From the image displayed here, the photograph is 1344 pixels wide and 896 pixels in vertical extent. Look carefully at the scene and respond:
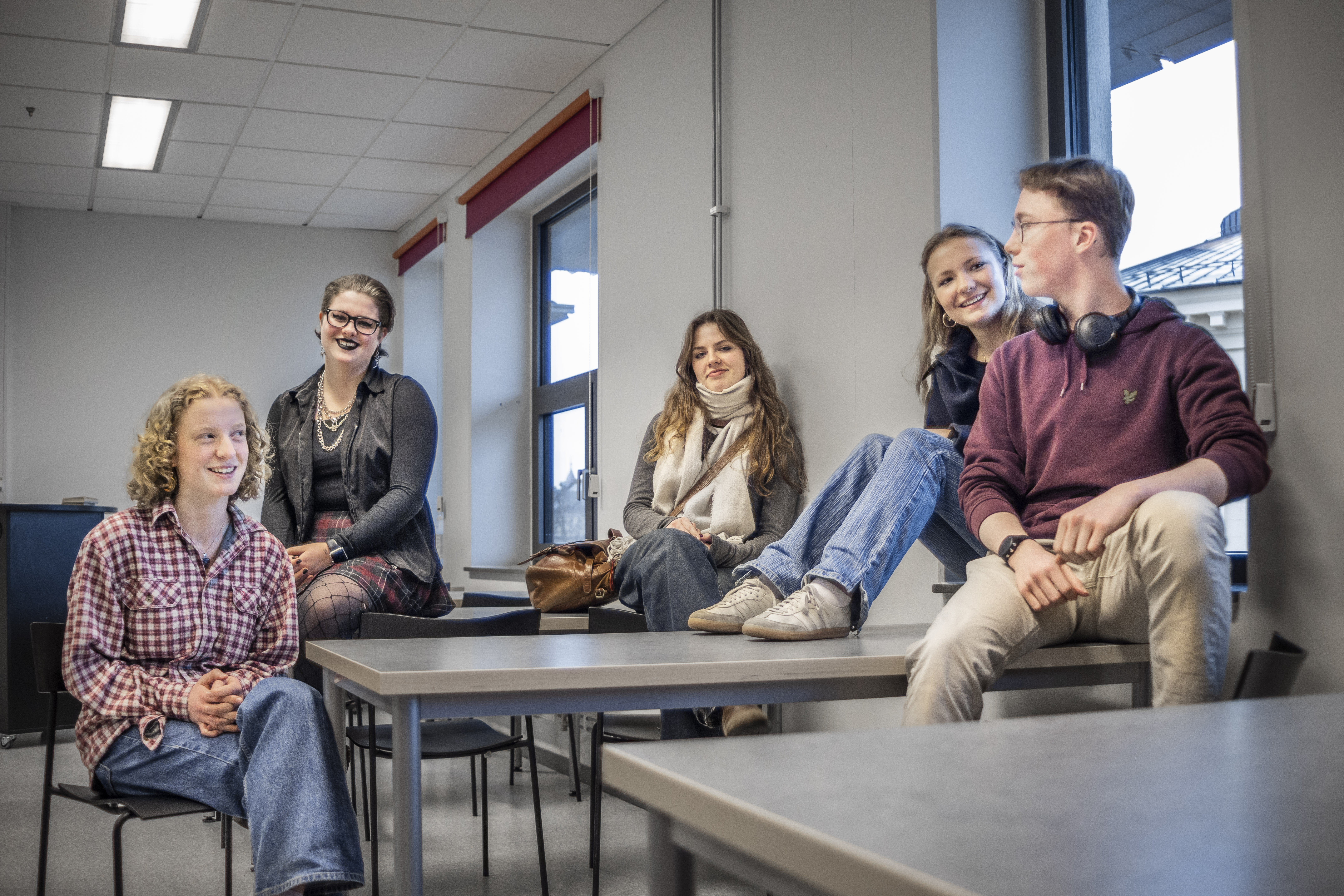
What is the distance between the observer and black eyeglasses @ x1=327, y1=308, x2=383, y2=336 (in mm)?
2814

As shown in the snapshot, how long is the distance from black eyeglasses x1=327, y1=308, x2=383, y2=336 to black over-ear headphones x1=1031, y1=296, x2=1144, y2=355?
1.69 m

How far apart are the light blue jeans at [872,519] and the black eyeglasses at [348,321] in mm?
1230

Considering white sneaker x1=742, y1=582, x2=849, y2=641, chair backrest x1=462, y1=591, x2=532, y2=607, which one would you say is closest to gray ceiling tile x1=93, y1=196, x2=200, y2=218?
chair backrest x1=462, y1=591, x2=532, y2=607

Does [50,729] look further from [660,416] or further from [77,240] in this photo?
[77,240]

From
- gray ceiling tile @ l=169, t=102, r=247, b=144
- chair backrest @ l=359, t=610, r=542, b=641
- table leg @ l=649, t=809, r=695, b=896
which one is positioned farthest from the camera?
gray ceiling tile @ l=169, t=102, r=247, b=144

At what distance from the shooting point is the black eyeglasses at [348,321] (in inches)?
111

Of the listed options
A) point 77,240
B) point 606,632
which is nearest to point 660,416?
point 606,632

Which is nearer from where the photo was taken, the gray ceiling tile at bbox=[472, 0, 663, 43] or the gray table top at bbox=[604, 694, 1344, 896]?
the gray table top at bbox=[604, 694, 1344, 896]

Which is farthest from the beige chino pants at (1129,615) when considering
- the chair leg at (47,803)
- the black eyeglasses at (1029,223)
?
the chair leg at (47,803)

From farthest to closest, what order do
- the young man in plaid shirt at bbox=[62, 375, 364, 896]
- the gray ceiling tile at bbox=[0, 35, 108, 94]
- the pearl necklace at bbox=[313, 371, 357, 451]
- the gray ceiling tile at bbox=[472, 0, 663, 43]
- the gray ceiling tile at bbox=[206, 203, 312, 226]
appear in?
the gray ceiling tile at bbox=[206, 203, 312, 226] < the gray ceiling tile at bbox=[0, 35, 108, 94] < the gray ceiling tile at bbox=[472, 0, 663, 43] < the pearl necklace at bbox=[313, 371, 357, 451] < the young man in plaid shirt at bbox=[62, 375, 364, 896]

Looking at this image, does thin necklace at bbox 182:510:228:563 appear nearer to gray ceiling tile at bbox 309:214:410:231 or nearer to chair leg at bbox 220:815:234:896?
chair leg at bbox 220:815:234:896

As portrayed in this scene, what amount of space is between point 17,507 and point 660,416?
296 centimetres

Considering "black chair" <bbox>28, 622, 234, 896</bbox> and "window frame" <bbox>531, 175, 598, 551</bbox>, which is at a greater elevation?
"window frame" <bbox>531, 175, 598, 551</bbox>

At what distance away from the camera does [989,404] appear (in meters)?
2.05
